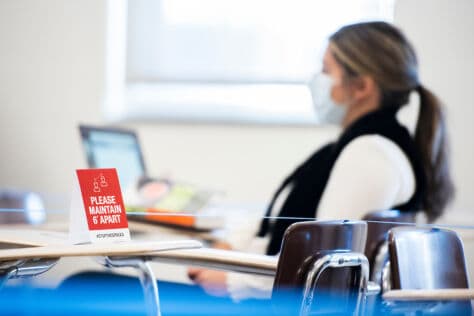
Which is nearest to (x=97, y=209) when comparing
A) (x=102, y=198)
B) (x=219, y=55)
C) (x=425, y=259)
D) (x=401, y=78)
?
(x=102, y=198)

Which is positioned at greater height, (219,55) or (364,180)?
(219,55)

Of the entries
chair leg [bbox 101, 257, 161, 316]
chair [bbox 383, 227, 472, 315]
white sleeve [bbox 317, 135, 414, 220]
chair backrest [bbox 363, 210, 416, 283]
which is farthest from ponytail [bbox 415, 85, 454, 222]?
chair leg [bbox 101, 257, 161, 316]

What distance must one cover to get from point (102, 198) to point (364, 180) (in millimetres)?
1181

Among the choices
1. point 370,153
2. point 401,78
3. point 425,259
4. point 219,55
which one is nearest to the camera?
point 425,259

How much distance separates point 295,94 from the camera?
4.43m

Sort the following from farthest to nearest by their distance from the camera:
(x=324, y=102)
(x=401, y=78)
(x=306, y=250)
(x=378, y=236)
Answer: (x=324, y=102), (x=401, y=78), (x=378, y=236), (x=306, y=250)

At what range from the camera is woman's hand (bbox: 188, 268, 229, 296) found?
103 inches

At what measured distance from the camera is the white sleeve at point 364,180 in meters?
2.63

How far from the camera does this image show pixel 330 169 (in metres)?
2.78

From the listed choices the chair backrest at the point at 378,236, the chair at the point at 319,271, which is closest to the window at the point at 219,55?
the chair backrest at the point at 378,236

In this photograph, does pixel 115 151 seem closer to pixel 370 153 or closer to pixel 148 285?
pixel 370 153

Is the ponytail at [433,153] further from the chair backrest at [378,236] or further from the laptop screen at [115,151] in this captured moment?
the laptop screen at [115,151]

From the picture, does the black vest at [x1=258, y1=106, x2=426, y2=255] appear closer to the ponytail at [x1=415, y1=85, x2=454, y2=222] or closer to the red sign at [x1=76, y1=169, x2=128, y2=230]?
the ponytail at [x1=415, y1=85, x2=454, y2=222]

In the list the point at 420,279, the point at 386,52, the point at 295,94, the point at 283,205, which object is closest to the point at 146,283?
the point at 420,279
